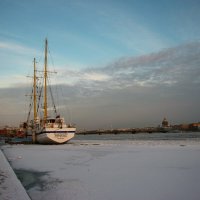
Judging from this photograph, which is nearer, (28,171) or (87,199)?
(87,199)

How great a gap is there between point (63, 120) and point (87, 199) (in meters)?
40.0

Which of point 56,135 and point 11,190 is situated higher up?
point 56,135

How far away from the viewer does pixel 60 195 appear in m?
8.27

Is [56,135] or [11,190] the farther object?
[56,135]

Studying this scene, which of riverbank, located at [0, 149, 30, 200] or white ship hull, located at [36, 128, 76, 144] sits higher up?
white ship hull, located at [36, 128, 76, 144]

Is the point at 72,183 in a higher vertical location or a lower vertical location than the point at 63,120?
lower

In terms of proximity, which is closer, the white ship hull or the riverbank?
the riverbank

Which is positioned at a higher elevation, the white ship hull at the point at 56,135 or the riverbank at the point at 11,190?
the white ship hull at the point at 56,135

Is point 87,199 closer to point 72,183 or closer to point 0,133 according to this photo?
point 72,183

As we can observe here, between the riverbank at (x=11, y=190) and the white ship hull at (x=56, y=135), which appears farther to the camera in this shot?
the white ship hull at (x=56, y=135)

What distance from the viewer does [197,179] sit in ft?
32.1

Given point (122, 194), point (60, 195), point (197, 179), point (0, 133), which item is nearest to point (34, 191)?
point (60, 195)

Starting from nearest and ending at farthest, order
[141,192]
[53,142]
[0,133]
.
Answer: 1. [141,192]
2. [53,142]
3. [0,133]

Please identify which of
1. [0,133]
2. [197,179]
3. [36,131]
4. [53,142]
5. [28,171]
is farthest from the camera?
[0,133]
